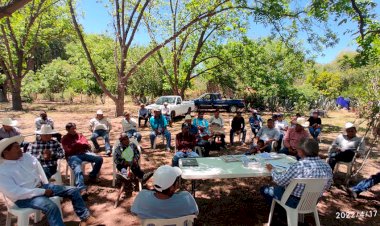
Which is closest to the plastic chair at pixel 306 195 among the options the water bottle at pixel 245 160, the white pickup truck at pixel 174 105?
the water bottle at pixel 245 160

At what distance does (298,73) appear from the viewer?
2567 cm

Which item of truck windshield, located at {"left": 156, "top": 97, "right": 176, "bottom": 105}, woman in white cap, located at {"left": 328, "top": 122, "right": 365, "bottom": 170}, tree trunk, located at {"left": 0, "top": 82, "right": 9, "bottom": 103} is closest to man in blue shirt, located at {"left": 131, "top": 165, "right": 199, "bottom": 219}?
woman in white cap, located at {"left": 328, "top": 122, "right": 365, "bottom": 170}

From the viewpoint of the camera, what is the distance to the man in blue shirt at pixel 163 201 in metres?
2.84

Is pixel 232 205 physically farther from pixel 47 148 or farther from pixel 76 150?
pixel 47 148

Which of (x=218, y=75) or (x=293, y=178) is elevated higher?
(x=218, y=75)

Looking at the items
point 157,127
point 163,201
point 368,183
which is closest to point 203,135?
point 157,127

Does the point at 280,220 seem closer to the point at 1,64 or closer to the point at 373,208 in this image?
the point at 373,208

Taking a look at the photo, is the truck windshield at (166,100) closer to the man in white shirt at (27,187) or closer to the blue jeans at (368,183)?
the blue jeans at (368,183)

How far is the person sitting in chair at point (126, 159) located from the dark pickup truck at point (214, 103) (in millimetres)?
16117

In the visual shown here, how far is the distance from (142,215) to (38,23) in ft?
66.7

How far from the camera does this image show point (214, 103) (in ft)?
70.8

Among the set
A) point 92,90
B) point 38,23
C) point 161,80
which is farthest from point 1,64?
point 161,80

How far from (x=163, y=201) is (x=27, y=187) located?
6.52 feet

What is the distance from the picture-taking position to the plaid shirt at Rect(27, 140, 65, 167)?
15.8 ft
